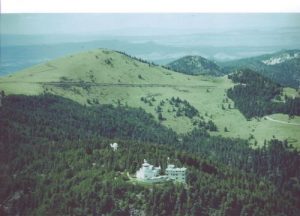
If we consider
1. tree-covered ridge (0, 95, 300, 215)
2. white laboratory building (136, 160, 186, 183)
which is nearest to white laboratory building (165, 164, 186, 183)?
white laboratory building (136, 160, 186, 183)

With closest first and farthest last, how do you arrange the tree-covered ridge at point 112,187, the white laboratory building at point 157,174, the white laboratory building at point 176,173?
the tree-covered ridge at point 112,187
the white laboratory building at point 157,174
the white laboratory building at point 176,173

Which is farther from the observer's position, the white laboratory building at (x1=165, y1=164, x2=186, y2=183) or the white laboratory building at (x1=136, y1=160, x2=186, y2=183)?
the white laboratory building at (x1=165, y1=164, x2=186, y2=183)

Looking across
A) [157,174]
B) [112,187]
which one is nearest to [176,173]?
[157,174]

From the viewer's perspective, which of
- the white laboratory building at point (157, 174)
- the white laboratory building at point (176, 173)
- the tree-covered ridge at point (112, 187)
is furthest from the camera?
the white laboratory building at point (176, 173)

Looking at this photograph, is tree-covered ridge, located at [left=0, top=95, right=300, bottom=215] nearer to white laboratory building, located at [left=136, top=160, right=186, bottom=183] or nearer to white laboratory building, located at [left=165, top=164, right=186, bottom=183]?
white laboratory building, located at [left=165, top=164, right=186, bottom=183]

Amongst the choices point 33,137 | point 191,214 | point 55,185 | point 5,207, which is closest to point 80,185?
point 55,185

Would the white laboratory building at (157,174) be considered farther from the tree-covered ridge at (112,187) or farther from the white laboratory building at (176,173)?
the tree-covered ridge at (112,187)

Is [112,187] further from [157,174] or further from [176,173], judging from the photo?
[176,173]

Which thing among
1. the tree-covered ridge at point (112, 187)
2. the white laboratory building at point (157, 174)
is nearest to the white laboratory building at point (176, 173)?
the white laboratory building at point (157, 174)
